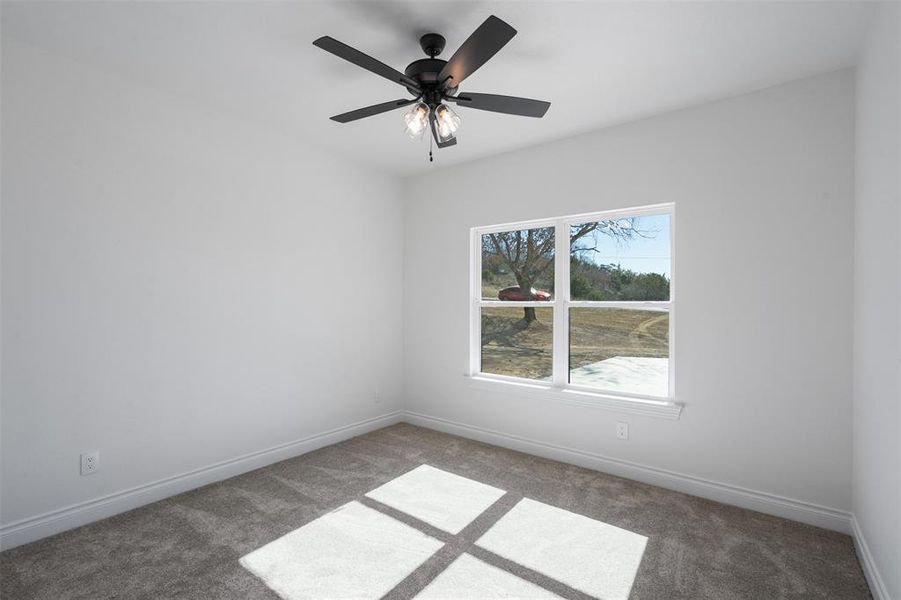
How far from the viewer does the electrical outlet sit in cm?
243

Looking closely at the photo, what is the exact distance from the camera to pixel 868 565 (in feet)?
6.55

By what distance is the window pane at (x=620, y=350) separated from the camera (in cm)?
311

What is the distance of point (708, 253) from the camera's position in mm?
2836

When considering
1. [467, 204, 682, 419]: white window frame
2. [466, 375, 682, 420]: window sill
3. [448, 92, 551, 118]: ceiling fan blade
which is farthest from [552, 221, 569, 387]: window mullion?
[448, 92, 551, 118]: ceiling fan blade

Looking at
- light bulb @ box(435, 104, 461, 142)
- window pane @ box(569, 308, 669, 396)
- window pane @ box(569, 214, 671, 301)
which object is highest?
light bulb @ box(435, 104, 461, 142)

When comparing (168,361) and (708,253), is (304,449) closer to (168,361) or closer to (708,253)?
(168,361)

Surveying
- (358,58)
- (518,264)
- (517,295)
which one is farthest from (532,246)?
(358,58)

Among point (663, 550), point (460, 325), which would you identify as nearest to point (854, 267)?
point (663, 550)

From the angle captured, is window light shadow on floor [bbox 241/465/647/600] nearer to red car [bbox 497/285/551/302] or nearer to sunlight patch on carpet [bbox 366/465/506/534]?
sunlight patch on carpet [bbox 366/465/506/534]

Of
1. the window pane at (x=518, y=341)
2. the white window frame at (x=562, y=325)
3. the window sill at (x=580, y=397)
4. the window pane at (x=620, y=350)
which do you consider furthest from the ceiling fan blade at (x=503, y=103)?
the window sill at (x=580, y=397)

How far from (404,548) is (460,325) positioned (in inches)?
86.6

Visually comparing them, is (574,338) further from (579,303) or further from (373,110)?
(373,110)

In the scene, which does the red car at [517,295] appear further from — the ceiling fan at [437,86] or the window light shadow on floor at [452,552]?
the ceiling fan at [437,86]

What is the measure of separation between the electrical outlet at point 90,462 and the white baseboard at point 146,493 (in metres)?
0.18
